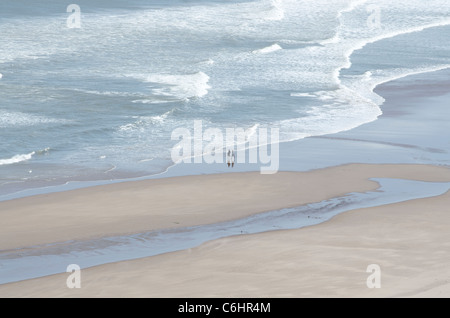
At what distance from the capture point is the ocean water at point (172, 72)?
19141 millimetres

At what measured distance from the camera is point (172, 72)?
2889 centimetres

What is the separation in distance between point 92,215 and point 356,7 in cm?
3873

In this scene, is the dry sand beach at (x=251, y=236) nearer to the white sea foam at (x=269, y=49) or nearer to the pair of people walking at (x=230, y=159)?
the pair of people walking at (x=230, y=159)

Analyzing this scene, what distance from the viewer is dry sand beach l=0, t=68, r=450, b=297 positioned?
10.5 metres

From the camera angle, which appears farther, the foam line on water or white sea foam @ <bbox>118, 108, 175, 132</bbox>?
white sea foam @ <bbox>118, 108, 175, 132</bbox>

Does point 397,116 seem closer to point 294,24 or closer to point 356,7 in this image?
point 294,24

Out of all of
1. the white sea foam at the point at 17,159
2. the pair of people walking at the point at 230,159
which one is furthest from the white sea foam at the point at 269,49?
the white sea foam at the point at 17,159

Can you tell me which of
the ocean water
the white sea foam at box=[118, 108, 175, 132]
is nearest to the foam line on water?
the ocean water

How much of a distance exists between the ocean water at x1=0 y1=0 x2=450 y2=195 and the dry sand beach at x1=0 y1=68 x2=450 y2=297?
6.15 feet

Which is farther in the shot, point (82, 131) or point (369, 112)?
point (369, 112)

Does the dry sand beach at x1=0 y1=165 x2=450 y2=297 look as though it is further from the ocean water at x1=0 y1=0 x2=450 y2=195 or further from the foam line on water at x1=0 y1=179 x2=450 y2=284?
the ocean water at x1=0 y1=0 x2=450 y2=195

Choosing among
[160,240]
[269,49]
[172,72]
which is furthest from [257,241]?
[269,49]

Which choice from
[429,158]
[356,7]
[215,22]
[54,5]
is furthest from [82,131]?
[356,7]

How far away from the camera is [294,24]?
139ft
